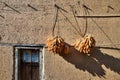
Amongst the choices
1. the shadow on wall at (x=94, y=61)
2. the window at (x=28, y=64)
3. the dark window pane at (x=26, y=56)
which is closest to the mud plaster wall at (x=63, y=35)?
the shadow on wall at (x=94, y=61)

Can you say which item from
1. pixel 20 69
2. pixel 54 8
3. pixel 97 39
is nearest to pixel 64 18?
pixel 54 8

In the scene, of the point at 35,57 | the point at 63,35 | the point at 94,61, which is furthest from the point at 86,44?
the point at 35,57

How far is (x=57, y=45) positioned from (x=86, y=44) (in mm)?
808

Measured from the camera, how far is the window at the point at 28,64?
11.2m

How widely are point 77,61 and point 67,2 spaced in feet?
5.53

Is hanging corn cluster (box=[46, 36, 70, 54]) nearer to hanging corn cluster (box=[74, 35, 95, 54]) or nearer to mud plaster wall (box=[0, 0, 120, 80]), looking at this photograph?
mud plaster wall (box=[0, 0, 120, 80])

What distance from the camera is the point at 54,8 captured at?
1091 cm

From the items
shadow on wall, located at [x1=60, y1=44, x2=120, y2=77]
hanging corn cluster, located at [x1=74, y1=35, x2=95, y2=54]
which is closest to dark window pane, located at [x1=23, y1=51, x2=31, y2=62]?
shadow on wall, located at [x1=60, y1=44, x2=120, y2=77]

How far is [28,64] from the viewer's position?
11.4 m

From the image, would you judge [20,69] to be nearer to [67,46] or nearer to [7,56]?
[7,56]

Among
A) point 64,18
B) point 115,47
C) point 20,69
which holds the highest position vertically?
point 64,18

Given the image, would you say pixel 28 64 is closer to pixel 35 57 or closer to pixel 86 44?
pixel 35 57

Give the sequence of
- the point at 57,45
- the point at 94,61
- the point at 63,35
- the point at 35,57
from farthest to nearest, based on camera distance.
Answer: the point at 35,57 → the point at 63,35 → the point at 94,61 → the point at 57,45

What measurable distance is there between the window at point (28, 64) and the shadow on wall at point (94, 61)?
869 millimetres
